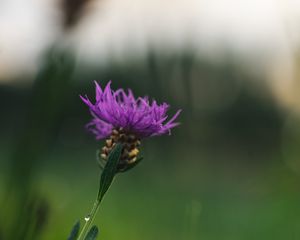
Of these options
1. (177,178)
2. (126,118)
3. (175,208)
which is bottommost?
(175,208)

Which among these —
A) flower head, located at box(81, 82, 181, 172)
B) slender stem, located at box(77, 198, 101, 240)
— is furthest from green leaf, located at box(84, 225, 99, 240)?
flower head, located at box(81, 82, 181, 172)

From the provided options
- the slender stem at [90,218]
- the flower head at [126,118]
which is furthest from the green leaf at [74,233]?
the flower head at [126,118]

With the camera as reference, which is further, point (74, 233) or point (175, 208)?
point (175, 208)

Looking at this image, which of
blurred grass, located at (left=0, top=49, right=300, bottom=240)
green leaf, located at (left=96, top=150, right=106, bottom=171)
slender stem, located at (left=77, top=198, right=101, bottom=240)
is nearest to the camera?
slender stem, located at (left=77, top=198, right=101, bottom=240)

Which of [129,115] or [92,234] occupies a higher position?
[129,115]

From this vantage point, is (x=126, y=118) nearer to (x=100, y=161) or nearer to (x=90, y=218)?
(x=100, y=161)

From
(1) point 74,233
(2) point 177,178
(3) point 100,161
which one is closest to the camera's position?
(1) point 74,233

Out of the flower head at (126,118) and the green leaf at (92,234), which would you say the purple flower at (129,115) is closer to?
the flower head at (126,118)

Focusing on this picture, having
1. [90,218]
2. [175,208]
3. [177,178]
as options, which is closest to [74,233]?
[90,218]

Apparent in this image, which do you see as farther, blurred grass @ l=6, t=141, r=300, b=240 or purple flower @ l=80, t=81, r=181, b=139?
blurred grass @ l=6, t=141, r=300, b=240

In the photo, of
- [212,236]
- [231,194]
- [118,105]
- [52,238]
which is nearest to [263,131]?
[231,194]

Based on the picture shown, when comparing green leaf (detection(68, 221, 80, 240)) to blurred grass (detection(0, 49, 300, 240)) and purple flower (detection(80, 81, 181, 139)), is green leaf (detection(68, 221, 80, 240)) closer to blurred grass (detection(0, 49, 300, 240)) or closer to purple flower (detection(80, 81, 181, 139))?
blurred grass (detection(0, 49, 300, 240))

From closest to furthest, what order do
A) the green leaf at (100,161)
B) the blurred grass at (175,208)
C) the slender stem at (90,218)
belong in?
the slender stem at (90,218), the green leaf at (100,161), the blurred grass at (175,208)
